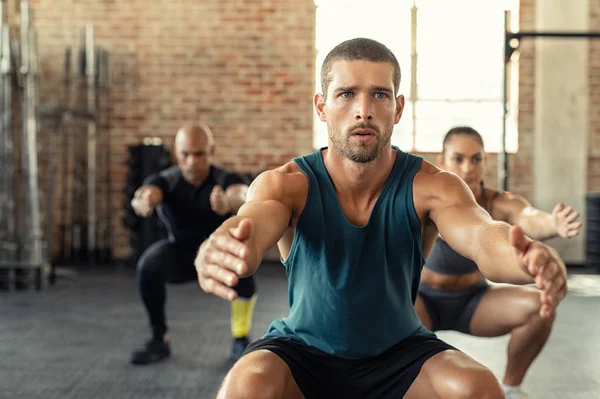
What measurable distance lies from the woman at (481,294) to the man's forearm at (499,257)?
0.98 meters

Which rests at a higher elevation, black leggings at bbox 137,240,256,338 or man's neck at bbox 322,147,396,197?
man's neck at bbox 322,147,396,197

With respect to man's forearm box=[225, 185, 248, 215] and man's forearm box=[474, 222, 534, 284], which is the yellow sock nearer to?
man's forearm box=[225, 185, 248, 215]

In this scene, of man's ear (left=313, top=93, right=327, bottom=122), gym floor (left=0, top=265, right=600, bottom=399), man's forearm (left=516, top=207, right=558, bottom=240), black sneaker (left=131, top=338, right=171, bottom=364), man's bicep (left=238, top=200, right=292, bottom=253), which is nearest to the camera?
man's bicep (left=238, top=200, right=292, bottom=253)

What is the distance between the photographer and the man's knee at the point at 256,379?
1.47 meters

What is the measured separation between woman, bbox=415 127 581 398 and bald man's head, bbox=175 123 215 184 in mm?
1286

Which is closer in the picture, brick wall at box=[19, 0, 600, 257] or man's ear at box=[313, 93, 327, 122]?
man's ear at box=[313, 93, 327, 122]

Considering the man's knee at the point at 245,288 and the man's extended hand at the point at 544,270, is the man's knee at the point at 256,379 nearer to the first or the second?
the man's extended hand at the point at 544,270

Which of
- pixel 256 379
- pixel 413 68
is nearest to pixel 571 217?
pixel 256 379

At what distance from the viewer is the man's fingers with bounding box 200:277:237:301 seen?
1.12 m

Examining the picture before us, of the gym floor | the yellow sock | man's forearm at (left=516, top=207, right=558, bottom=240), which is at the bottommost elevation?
the gym floor

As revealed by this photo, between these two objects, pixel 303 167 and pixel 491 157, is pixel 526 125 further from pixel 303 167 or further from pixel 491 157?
pixel 303 167

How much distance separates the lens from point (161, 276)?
3410 millimetres

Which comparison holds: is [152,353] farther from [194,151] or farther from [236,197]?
[194,151]

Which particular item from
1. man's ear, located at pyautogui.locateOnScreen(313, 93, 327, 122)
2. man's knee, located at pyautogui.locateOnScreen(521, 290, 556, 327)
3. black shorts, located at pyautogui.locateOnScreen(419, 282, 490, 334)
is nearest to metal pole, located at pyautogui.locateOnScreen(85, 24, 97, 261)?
black shorts, located at pyautogui.locateOnScreen(419, 282, 490, 334)
